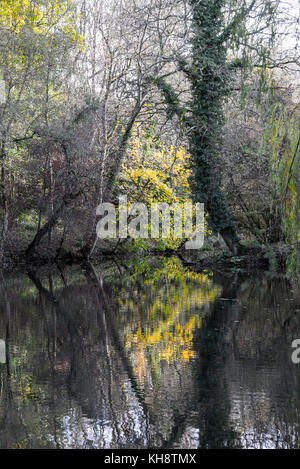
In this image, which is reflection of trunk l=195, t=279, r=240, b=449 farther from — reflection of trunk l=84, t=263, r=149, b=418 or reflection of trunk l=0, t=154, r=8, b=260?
reflection of trunk l=0, t=154, r=8, b=260

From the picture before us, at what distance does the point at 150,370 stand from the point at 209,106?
13.5 metres

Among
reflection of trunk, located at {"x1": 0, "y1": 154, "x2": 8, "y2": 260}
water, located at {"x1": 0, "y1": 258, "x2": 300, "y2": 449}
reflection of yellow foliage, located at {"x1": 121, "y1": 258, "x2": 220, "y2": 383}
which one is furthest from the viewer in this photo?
reflection of trunk, located at {"x1": 0, "y1": 154, "x2": 8, "y2": 260}

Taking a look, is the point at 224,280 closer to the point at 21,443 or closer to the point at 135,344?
the point at 135,344

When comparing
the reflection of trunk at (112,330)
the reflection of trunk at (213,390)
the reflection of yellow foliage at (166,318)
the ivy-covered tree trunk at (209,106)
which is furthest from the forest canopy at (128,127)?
the reflection of trunk at (213,390)

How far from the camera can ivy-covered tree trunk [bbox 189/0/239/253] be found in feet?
62.7

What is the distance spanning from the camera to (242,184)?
2108 centimetres

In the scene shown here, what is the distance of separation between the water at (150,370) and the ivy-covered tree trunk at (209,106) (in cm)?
540

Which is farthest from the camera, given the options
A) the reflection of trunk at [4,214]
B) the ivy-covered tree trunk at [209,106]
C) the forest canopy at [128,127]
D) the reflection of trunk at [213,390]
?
the reflection of trunk at [4,214]

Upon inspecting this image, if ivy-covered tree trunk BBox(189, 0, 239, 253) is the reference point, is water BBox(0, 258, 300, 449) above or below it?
below

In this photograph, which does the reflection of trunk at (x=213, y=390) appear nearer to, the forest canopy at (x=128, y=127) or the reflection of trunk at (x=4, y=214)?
the forest canopy at (x=128, y=127)

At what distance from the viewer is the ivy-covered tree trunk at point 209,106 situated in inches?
752

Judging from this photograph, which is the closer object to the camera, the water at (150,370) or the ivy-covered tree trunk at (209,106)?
the water at (150,370)

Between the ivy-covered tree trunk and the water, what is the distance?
17.7 feet

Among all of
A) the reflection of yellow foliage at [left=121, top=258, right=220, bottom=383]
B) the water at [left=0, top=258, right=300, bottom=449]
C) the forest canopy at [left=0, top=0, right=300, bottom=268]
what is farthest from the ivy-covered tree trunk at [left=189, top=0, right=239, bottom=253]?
the water at [left=0, top=258, right=300, bottom=449]
